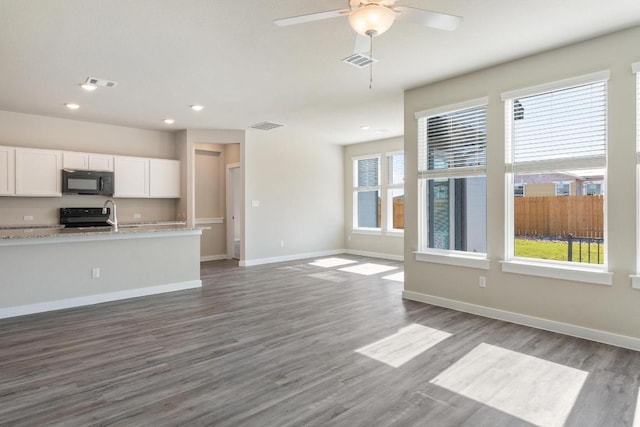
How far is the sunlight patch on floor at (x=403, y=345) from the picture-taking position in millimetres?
3049

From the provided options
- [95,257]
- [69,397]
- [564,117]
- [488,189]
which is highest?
[564,117]

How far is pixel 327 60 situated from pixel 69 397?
3.66 m

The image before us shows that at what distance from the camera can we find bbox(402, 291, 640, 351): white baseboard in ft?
10.7

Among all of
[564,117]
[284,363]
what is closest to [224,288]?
[284,363]

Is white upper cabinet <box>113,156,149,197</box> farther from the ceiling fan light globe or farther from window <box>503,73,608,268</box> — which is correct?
window <box>503,73,608,268</box>

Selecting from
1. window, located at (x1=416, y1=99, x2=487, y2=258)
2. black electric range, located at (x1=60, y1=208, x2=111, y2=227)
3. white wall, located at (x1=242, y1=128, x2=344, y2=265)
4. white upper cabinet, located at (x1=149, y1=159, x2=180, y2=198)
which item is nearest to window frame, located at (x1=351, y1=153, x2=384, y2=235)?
white wall, located at (x1=242, y1=128, x2=344, y2=265)

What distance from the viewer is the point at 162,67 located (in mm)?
4098

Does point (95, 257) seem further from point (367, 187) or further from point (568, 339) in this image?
point (367, 187)

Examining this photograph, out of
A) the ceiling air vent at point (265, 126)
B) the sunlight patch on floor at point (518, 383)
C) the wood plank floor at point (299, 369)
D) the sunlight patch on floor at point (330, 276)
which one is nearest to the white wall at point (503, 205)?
the wood plank floor at point (299, 369)

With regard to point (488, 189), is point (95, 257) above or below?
below

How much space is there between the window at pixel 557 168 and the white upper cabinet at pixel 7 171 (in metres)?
6.95

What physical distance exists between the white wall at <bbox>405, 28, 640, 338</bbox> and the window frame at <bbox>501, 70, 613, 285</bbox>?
0.05 m

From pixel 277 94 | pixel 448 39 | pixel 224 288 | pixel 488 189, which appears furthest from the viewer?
pixel 224 288

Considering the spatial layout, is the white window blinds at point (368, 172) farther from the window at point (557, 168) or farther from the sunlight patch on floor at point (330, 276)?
the window at point (557, 168)
